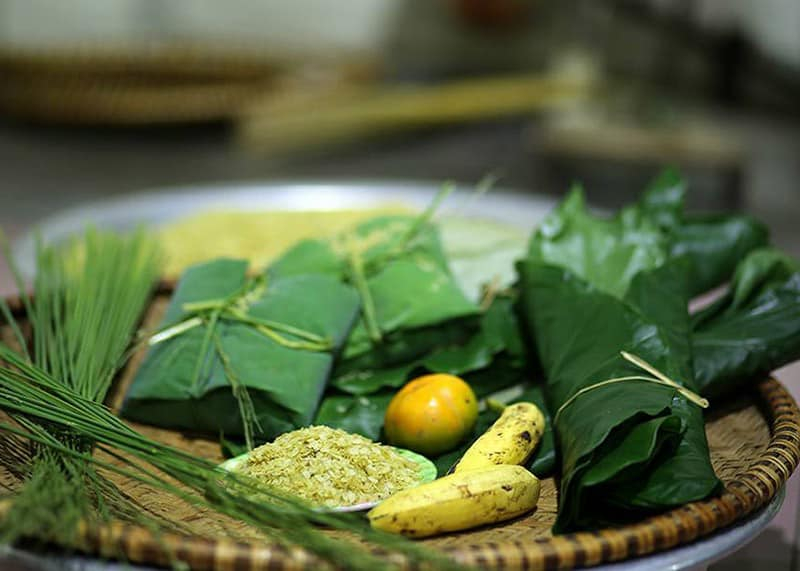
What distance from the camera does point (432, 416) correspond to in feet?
3.32

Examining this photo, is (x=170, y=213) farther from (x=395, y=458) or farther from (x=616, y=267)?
(x=395, y=458)

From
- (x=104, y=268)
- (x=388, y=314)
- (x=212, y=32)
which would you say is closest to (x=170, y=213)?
(x=104, y=268)

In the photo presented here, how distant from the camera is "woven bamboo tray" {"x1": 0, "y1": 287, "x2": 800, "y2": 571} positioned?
2.39 ft

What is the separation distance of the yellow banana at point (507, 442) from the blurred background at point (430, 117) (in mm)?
1799

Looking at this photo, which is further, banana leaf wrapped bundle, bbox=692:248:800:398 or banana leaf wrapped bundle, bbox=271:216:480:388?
banana leaf wrapped bundle, bbox=271:216:480:388

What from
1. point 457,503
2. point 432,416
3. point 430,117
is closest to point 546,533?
point 457,503

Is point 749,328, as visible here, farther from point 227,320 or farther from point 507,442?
point 227,320

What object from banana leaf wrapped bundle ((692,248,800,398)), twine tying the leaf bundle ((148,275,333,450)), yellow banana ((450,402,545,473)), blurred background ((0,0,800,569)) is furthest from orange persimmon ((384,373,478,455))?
blurred background ((0,0,800,569))

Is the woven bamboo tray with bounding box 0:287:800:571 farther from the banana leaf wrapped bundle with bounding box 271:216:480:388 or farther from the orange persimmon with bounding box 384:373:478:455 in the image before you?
the banana leaf wrapped bundle with bounding box 271:216:480:388

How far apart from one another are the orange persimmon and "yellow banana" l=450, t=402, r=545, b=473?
0.04 m

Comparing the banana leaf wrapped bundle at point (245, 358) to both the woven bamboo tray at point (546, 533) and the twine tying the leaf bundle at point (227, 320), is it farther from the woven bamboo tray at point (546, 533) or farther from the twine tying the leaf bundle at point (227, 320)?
the woven bamboo tray at point (546, 533)

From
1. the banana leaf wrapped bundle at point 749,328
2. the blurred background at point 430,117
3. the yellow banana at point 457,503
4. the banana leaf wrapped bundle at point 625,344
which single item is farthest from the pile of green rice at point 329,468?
the blurred background at point 430,117

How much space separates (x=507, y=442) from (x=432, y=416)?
89mm

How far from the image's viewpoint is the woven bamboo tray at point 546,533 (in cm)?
73
